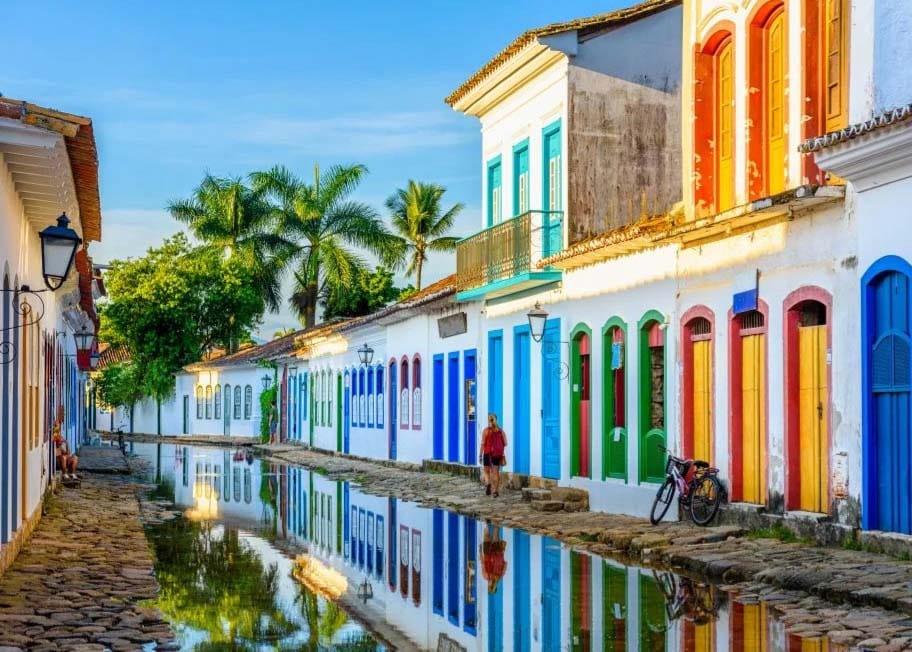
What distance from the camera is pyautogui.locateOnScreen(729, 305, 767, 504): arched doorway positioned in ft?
52.8

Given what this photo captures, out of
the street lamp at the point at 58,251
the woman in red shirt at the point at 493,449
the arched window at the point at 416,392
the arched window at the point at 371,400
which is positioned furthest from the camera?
the arched window at the point at 371,400

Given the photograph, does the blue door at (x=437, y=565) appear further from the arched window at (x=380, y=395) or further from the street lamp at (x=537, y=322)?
the arched window at (x=380, y=395)

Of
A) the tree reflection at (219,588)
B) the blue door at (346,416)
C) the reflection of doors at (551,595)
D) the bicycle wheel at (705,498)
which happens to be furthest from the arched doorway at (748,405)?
the blue door at (346,416)

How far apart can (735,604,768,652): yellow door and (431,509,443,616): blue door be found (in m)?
2.21

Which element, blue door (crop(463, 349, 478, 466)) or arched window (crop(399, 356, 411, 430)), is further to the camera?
arched window (crop(399, 356, 411, 430))

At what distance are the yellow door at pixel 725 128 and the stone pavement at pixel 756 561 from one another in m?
4.06

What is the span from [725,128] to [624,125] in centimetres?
582

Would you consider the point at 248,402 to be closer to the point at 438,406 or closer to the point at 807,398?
the point at 438,406

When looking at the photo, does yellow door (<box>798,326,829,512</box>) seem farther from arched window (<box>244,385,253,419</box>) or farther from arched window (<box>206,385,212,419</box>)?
arched window (<box>206,385,212,419</box>)

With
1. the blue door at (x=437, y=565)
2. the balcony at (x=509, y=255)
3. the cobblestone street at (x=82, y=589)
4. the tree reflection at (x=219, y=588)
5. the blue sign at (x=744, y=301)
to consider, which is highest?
the balcony at (x=509, y=255)

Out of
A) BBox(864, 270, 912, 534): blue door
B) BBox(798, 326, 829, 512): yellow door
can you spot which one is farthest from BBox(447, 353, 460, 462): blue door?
BBox(864, 270, 912, 534): blue door

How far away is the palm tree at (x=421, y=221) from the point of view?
61.3 m

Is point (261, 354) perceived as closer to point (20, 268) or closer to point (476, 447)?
point (476, 447)

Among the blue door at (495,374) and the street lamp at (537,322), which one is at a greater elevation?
the street lamp at (537,322)
